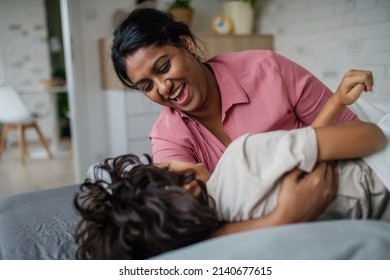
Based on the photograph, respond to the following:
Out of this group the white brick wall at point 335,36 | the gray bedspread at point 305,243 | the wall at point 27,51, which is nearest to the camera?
the gray bedspread at point 305,243

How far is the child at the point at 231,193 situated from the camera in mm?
592

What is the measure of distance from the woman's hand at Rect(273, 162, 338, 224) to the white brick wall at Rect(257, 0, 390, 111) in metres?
1.06

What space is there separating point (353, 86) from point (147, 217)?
475 mm

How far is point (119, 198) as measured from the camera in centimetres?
66

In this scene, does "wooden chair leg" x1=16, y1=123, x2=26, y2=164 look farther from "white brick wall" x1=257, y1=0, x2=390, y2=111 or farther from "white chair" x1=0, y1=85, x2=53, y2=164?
"white brick wall" x1=257, y1=0, x2=390, y2=111

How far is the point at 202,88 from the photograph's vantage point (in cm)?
95

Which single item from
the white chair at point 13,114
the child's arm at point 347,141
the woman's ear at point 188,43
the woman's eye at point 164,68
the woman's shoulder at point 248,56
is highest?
the woman's ear at point 188,43

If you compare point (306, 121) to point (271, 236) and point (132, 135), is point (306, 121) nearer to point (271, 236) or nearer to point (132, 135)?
point (271, 236)

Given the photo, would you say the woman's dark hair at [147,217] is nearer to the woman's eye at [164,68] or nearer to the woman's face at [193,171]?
the woman's face at [193,171]

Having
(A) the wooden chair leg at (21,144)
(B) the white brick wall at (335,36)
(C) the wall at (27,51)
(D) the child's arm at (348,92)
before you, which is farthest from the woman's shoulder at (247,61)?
(C) the wall at (27,51)

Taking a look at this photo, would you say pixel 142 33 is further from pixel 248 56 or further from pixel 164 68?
pixel 248 56

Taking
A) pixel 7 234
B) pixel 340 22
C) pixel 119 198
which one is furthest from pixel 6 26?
pixel 119 198

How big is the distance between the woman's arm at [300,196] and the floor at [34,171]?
2233mm
